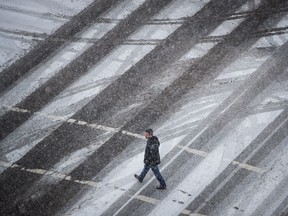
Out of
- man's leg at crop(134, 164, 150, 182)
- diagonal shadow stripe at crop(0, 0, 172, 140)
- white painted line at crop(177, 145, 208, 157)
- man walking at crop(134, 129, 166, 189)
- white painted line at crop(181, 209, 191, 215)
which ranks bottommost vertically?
white painted line at crop(181, 209, 191, 215)

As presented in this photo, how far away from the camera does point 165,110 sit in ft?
30.9

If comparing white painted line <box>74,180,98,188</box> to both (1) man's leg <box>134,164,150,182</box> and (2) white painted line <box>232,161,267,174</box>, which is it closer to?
(1) man's leg <box>134,164,150,182</box>

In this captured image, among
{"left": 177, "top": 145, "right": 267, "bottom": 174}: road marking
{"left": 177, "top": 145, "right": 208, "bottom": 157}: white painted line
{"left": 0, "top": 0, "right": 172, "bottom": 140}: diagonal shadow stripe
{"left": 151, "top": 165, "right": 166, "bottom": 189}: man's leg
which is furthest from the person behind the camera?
{"left": 0, "top": 0, "right": 172, "bottom": 140}: diagonal shadow stripe

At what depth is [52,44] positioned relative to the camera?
11094 mm

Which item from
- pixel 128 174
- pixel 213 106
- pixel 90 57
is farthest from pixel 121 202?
pixel 90 57

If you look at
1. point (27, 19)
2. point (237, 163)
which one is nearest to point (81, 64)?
point (27, 19)

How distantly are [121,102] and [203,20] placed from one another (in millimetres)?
4113

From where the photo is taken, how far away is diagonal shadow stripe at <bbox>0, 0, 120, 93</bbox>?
1025 cm

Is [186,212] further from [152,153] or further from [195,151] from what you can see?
[195,151]

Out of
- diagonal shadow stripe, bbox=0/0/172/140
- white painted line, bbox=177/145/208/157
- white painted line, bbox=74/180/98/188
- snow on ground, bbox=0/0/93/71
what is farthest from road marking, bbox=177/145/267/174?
snow on ground, bbox=0/0/93/71

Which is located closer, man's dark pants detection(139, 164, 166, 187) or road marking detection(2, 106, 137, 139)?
man's dark pants detection(139, 164, 166, 187)

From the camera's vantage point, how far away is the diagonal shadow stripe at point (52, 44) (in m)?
10.2

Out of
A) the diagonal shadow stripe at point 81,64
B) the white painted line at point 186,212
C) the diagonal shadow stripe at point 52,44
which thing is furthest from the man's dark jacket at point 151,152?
the diagonal shadow stripe at point 52,44

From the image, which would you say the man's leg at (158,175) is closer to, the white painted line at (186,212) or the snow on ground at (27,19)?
the white painted line at (186,212)
